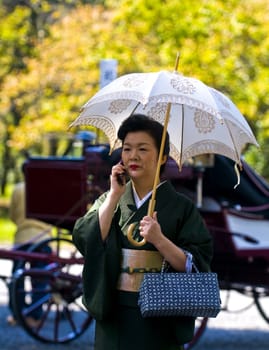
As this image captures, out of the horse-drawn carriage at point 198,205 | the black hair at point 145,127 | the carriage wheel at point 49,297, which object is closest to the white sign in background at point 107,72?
the horse-drawn carriage at point 198,205

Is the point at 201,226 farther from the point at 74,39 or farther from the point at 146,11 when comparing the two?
the point at 74,39

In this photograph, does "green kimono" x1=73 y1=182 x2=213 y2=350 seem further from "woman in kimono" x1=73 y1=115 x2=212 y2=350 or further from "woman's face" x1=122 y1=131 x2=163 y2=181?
"woman's face" x1=122 y1=131 x2=163 y2=181

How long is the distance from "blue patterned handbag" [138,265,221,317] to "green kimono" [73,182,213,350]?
122 mm

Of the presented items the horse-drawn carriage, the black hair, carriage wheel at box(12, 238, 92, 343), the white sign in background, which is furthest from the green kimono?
the white sign in background

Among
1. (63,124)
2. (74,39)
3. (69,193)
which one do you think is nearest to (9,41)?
(74,39)

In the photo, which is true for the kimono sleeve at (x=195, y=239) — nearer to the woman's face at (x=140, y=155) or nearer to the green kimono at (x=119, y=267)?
the green kimono at (x=119, y=267)

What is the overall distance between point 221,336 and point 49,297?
1.64m

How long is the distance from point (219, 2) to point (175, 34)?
31.4 inches

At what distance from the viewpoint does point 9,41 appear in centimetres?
1928

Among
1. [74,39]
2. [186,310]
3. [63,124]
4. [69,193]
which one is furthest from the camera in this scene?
[74,39]

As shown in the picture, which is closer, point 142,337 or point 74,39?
point 142,337

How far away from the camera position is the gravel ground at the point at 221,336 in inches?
314

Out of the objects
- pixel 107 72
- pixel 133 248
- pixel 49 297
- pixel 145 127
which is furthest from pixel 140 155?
pixel 107 72

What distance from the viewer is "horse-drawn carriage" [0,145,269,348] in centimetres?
736
